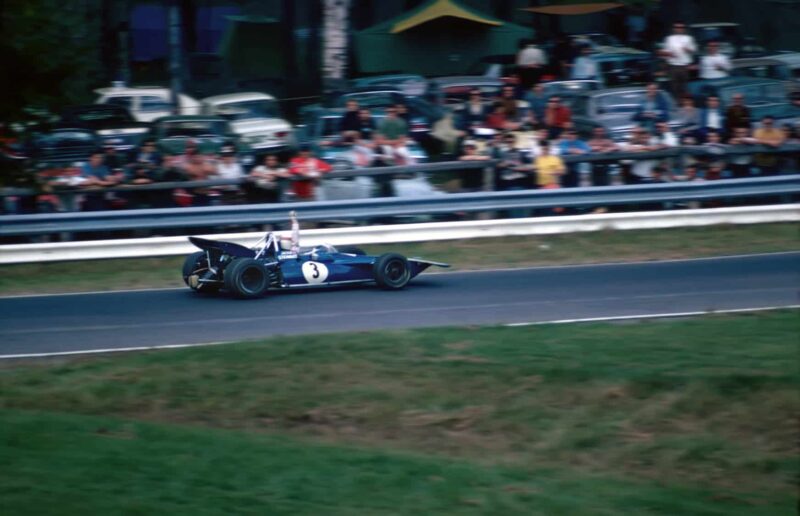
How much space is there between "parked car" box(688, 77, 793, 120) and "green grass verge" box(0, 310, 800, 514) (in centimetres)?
939

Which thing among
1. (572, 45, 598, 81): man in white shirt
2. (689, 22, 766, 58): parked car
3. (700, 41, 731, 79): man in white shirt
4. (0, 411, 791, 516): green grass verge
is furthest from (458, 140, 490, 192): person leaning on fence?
(0, 411, 791, 516): green grass verge

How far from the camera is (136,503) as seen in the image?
6.21 metres

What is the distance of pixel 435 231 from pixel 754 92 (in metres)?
6.51

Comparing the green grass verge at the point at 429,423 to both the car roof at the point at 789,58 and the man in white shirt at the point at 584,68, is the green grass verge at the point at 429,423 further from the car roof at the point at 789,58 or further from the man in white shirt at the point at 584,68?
the car roof at the point at 789,58

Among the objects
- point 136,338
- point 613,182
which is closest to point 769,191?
point 613,182

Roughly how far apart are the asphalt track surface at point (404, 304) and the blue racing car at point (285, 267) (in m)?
0.15

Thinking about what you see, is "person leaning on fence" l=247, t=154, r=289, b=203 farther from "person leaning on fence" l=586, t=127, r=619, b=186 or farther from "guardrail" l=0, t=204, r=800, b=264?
"person leaning on fence" l=586, t=127, r=619, b=186

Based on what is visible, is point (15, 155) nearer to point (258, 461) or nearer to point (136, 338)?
point (136, 338)

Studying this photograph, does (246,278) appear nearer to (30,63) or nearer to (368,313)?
(368,313)

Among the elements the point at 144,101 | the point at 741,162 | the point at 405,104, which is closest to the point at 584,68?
the point at 405,104

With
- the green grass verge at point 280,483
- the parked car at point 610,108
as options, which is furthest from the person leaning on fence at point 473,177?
the green grass verge at point 280,483

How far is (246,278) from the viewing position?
12.9 metres

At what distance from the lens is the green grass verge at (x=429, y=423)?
651 cm

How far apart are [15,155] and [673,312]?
25.4 feet
